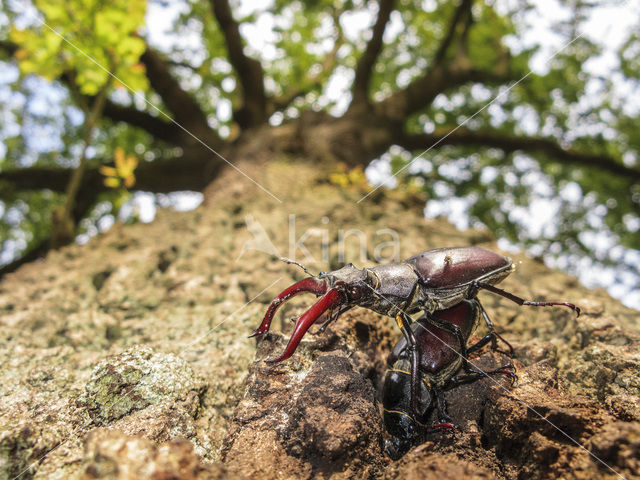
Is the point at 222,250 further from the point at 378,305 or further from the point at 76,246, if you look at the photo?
the point at 378,305

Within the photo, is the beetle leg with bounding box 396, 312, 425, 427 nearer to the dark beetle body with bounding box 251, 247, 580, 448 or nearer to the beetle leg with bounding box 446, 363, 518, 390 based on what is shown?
the dark beetle body with bounding box 251, 247, 580, 448

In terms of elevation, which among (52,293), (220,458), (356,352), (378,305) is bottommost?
(220,458)

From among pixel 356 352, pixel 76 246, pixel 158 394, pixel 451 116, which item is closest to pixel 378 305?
pixel 356 352

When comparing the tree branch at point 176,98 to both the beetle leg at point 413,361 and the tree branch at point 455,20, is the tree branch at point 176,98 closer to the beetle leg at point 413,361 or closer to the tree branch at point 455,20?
the tree branch at point 455,20

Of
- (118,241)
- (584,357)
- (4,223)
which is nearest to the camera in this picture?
(584,357)

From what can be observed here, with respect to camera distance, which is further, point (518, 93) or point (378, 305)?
point (518, 93)

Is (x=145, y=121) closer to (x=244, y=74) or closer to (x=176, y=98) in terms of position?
(x=176, y=98)

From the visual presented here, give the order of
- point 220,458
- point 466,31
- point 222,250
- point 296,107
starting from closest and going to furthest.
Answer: point 220,458 < point 222,250 < point 466,31 < point 296,107
